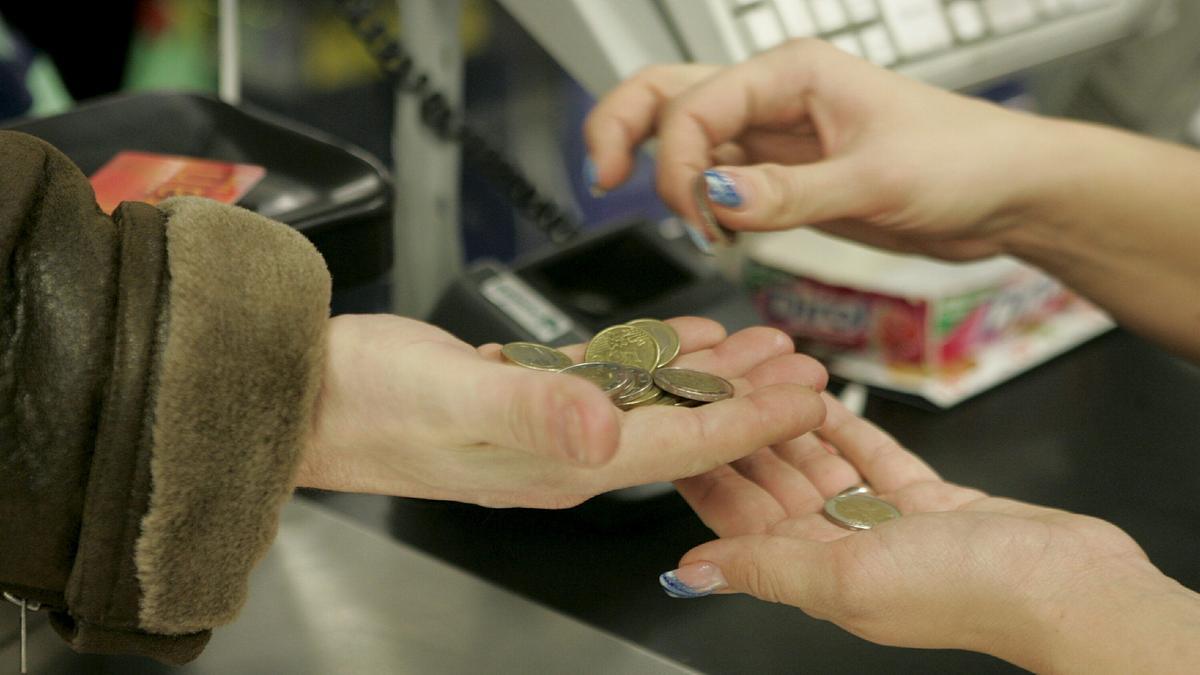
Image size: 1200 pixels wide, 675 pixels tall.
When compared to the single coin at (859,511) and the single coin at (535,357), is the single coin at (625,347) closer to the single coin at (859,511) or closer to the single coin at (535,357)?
the single coin at (535,357)

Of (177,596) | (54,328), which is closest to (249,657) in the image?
(177,596)

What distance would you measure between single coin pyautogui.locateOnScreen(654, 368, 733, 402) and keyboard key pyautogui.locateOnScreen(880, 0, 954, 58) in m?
0.43

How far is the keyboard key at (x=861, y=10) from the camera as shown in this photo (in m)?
0.88

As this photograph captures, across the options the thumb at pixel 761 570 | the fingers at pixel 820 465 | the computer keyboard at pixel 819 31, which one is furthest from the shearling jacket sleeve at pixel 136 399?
the computer keyboard at pixel 819 31

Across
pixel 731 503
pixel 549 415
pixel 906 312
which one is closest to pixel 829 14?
pixel 906 312

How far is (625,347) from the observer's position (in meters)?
0.68

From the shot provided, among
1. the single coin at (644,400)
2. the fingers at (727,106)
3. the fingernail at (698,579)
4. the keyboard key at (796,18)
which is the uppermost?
the keyboard key at (796,18)

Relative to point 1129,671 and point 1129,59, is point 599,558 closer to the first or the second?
point 1129,671

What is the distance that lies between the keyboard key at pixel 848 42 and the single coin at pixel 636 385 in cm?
40

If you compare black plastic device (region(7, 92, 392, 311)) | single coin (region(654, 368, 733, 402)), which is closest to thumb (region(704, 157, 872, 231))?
single coin (region(654, 368, 733, 402))

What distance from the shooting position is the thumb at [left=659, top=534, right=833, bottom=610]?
52 cm

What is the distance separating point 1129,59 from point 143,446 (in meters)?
1.09

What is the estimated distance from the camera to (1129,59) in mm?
1151

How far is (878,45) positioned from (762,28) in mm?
111
